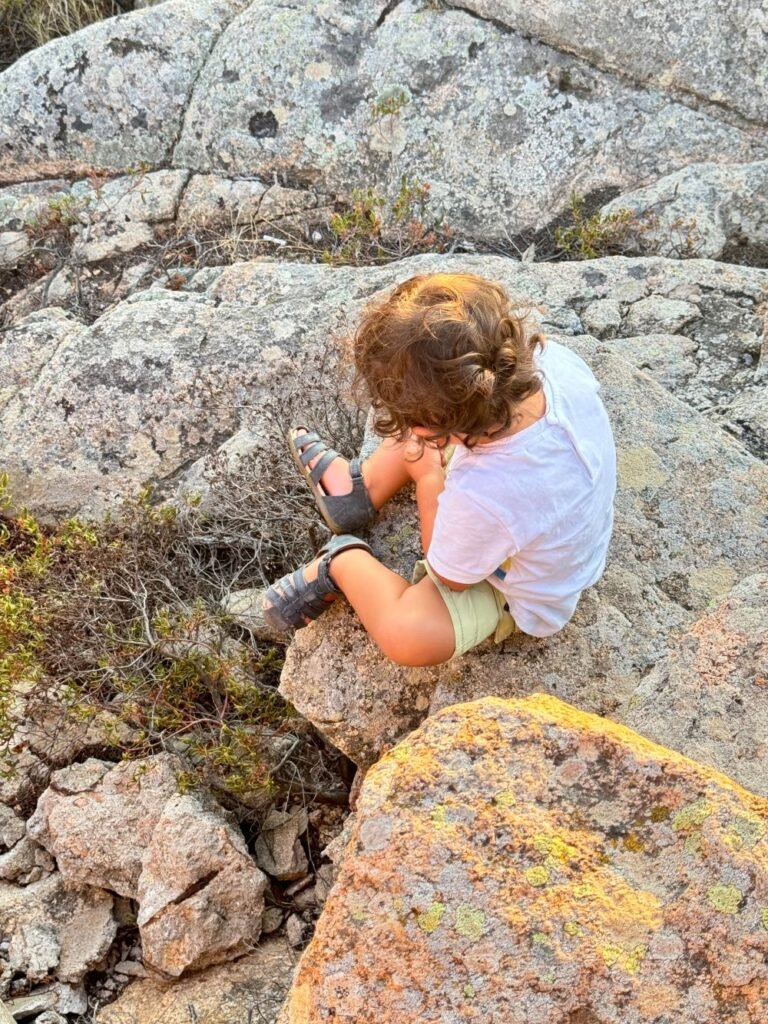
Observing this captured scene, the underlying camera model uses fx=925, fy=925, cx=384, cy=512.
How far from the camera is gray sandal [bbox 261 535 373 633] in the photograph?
9.45 feet

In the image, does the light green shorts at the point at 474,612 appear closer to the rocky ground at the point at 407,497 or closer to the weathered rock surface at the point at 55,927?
the rocky ground at the point at 407,497

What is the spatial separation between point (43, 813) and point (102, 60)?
410 cm

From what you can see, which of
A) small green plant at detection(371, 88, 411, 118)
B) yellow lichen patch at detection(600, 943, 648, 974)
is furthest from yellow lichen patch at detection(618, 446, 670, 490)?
small green plant at detection(371, 88, 411, 118)

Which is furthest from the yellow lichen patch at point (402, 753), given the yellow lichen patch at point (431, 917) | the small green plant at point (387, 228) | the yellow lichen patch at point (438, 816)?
the small green plant at point (387, 228)

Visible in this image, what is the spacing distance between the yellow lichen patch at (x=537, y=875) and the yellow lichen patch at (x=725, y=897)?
305 mm

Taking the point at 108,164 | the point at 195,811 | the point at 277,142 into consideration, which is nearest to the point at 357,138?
the point at 277,142

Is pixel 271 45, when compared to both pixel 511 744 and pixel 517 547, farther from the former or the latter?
pixel 511 744

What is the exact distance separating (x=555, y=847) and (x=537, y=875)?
72 millimetres

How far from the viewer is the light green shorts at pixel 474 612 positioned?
2.62 meters

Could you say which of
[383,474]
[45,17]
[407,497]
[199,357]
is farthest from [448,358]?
[45,17]

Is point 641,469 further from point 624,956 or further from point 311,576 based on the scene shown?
point 624,956

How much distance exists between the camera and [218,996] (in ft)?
8.52

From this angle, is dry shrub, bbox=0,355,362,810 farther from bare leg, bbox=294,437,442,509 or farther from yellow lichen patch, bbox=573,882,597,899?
Answer: yellow lichen patch, bbox=573,882,597,899

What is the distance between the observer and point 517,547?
8.09 feet
